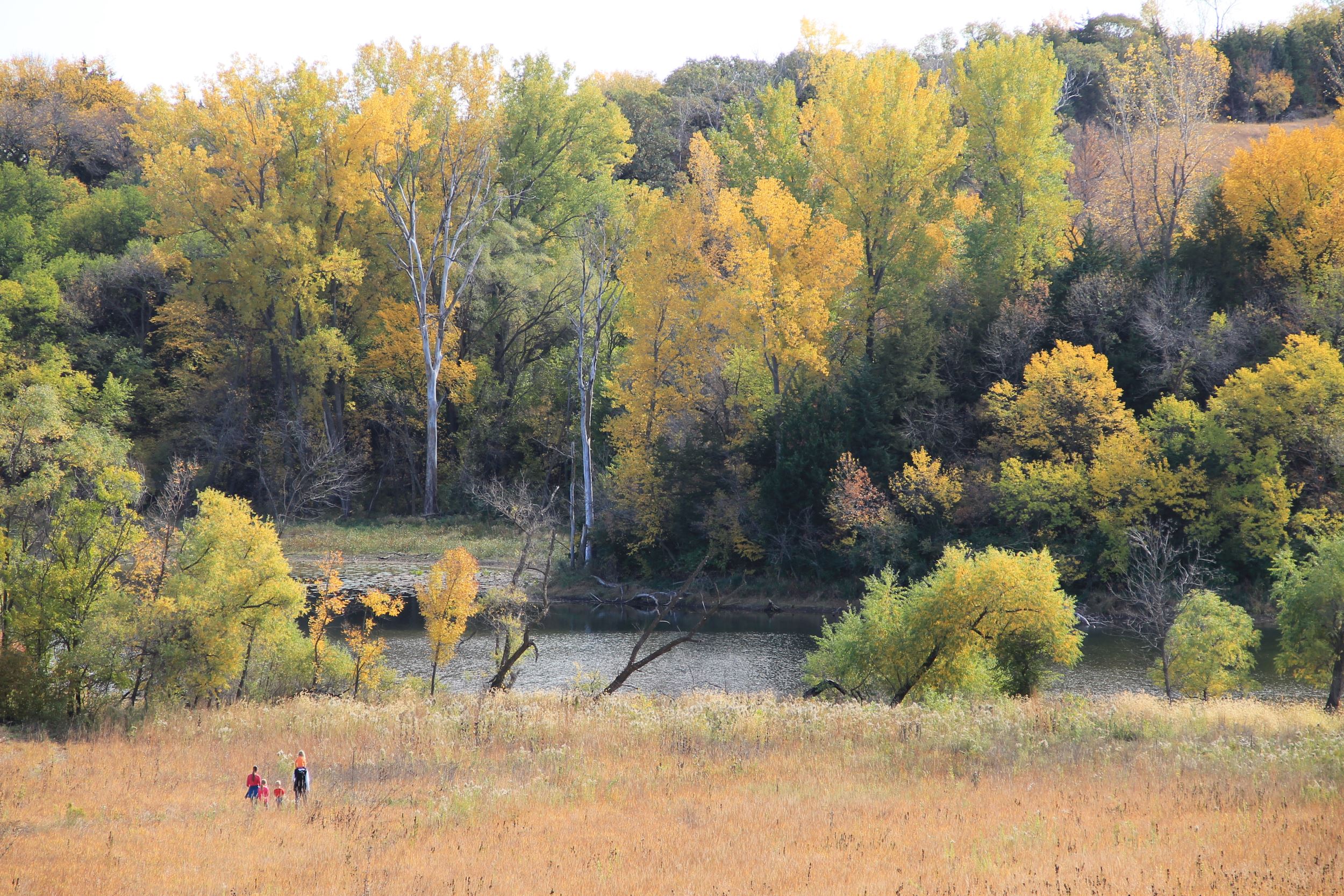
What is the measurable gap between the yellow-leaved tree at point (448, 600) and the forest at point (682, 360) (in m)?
0.22

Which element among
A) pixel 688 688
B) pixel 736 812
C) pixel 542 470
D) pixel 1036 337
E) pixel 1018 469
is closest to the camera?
pixel 736 812

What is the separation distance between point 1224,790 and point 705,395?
101ft

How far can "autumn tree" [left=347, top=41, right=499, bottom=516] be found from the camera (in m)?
47.8

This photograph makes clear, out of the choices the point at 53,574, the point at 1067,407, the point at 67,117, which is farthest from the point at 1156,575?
the point at 67,117

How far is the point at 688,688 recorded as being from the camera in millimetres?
26375

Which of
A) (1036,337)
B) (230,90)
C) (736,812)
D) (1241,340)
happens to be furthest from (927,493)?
(230,90)

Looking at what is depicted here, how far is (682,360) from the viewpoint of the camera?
42.2 meters

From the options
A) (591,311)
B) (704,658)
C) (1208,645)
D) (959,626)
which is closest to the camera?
(959,626)

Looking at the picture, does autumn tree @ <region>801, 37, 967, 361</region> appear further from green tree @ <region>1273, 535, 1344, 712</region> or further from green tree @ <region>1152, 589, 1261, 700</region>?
green tree @ <region>1273, 535, 1344, 712</region>

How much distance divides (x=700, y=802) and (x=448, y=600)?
12990 millimetres

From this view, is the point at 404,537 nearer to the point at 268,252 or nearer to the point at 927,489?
the point at 268,252

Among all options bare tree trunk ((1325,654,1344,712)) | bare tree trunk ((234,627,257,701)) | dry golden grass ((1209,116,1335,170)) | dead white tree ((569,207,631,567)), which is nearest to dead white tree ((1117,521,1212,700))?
bare tree trunk ((1325,654,1344,712))

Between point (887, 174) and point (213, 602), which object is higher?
point (887, 174)

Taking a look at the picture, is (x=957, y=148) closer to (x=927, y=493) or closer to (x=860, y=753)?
(x=927, y=493)
